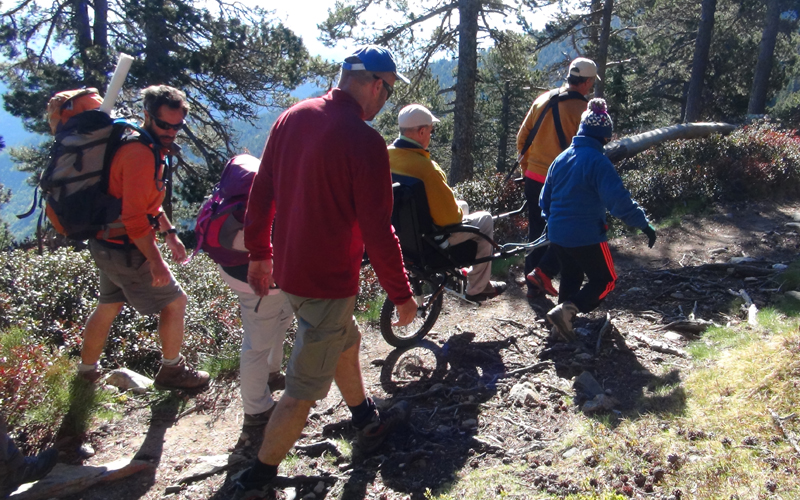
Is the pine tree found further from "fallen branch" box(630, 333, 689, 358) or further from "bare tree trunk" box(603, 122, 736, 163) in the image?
"fallen branch" box(630, 333, 689, 358)

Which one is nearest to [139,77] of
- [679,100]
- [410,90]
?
[410,90]

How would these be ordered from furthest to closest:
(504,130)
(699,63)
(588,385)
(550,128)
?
(504,130) → (699,63) → (550,128) → (588,385)

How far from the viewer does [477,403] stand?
12.3 feet

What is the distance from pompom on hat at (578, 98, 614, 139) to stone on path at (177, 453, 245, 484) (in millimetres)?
3254

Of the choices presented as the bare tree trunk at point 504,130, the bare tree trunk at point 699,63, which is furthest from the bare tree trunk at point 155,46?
the bare tree trunk at point 504,130

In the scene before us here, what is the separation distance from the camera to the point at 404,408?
346 cm

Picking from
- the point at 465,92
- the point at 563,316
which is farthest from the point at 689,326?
the point at 465,92

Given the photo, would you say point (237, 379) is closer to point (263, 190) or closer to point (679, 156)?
point (263, 190)

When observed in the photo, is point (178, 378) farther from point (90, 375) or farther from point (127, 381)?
point (90, 375)

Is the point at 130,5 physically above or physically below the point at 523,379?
above

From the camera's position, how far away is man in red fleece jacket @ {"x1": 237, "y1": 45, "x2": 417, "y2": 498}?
2.48m

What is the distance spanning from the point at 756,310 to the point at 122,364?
5255 mm

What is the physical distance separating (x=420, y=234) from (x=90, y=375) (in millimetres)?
2527

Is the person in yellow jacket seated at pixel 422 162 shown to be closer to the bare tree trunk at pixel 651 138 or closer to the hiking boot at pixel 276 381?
the hiking boot at pixel 276 381
